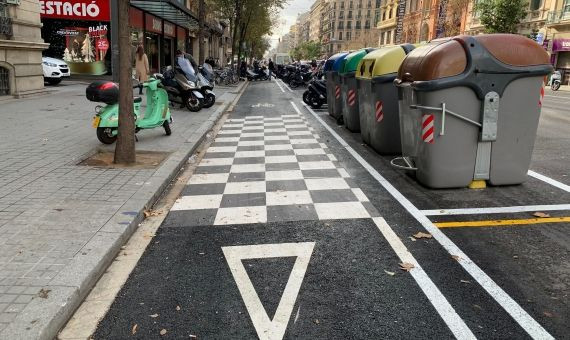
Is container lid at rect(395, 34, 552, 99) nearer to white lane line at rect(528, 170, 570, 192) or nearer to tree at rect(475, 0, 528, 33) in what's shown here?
white lane line at rect(528, 170, 570, 192)

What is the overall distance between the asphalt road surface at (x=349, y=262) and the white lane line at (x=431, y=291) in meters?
0.01

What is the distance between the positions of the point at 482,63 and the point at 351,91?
563cm

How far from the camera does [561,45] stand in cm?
3962

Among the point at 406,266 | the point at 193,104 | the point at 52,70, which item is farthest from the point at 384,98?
the point at 52,70

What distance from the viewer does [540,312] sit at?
11.1 feet

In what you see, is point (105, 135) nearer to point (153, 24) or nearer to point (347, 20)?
point (153, 24)

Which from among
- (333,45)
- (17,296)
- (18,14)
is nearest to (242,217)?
(17,296)

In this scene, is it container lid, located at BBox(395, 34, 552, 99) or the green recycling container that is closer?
container lid, located at BBox(395, 34, 552, 99)

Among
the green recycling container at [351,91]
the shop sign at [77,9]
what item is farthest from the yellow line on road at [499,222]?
the shop sign at [77,9]

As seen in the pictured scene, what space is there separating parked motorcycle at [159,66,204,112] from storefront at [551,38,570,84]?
120ft

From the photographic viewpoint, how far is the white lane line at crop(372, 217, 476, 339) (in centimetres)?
318

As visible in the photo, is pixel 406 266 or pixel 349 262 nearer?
pixel 406 266

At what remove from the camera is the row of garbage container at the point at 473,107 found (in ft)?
20.1

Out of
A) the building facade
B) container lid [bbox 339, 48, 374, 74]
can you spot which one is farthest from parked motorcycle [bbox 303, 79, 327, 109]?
the building facade
